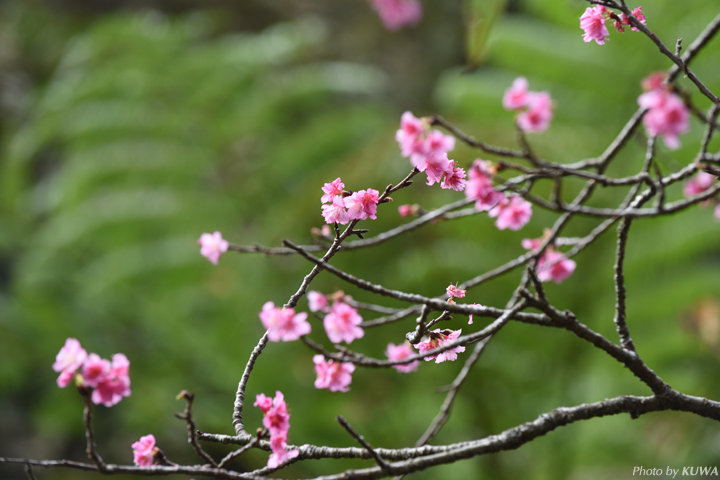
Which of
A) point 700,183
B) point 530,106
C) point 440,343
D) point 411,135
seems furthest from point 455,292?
point 700,183

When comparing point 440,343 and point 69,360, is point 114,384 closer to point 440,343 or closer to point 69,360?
point 69,360

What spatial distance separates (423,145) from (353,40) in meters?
2.82

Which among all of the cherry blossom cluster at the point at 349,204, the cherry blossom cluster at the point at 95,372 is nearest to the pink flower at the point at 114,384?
the cherry blossom cluster at the point at 95,372

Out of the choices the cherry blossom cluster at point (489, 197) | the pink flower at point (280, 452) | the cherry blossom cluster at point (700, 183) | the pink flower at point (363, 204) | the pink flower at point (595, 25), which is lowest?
the pink flower at point (280, 452)

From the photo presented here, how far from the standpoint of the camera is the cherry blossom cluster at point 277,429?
45 cm

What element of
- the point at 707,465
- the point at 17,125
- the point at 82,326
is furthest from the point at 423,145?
the point at 17,125

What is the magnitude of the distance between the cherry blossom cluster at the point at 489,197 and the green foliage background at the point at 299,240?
26.5 inches

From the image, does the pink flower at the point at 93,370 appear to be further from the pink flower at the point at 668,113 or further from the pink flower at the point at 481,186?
the pink flower at the point at 668,113

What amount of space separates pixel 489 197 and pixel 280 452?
312 millimetres

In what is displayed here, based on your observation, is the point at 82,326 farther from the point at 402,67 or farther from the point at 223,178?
the point at 402,67

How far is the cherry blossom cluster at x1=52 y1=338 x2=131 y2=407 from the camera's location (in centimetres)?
48

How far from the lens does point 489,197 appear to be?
56 cm

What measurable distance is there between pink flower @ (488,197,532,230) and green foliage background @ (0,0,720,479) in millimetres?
667

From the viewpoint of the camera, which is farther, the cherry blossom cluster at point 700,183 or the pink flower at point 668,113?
the cherry blossom cluster at point 700,183
